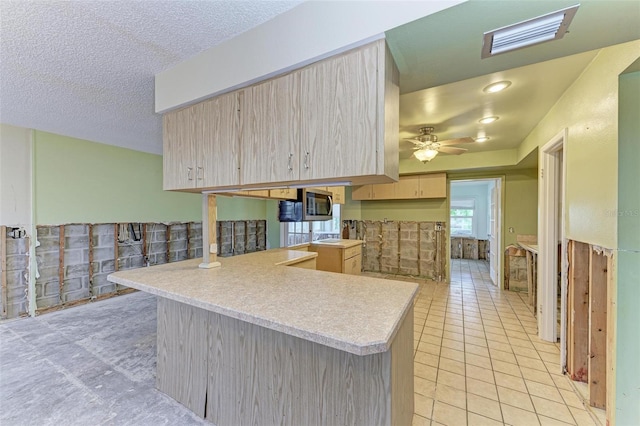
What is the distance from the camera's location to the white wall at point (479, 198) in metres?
7.95

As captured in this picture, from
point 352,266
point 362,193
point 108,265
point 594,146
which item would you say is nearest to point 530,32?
point 594,146

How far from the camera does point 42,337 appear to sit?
2.85 metres

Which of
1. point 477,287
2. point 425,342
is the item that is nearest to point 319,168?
point 425,342

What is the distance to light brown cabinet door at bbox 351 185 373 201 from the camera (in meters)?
5.68

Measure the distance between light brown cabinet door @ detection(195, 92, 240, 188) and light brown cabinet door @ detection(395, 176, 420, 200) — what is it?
432 centimetres

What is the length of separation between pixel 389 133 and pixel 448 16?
0.51m

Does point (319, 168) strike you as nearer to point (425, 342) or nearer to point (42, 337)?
point (425, 342)

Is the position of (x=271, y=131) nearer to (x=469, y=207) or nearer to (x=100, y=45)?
(x=100, y=45)

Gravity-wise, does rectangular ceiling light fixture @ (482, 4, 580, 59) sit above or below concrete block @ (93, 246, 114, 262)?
above

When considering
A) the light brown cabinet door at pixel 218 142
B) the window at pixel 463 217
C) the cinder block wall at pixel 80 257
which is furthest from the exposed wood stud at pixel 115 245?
the window at pixel 463 217

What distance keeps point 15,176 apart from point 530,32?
17.6ft

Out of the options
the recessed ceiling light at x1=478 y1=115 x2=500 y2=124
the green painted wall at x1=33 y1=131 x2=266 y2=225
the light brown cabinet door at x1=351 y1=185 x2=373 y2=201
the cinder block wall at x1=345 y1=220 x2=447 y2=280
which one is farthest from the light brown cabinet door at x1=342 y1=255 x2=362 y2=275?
the green painted wall at x1=33 y1=131 x2=266 y2=225

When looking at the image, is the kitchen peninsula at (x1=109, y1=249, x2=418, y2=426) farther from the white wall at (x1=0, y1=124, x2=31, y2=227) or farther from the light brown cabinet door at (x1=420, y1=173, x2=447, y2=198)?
the light brown cabinet door at (x1=420, y1=173, x2=447, y2=198)

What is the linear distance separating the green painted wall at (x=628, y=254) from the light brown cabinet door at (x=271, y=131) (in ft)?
6.09
